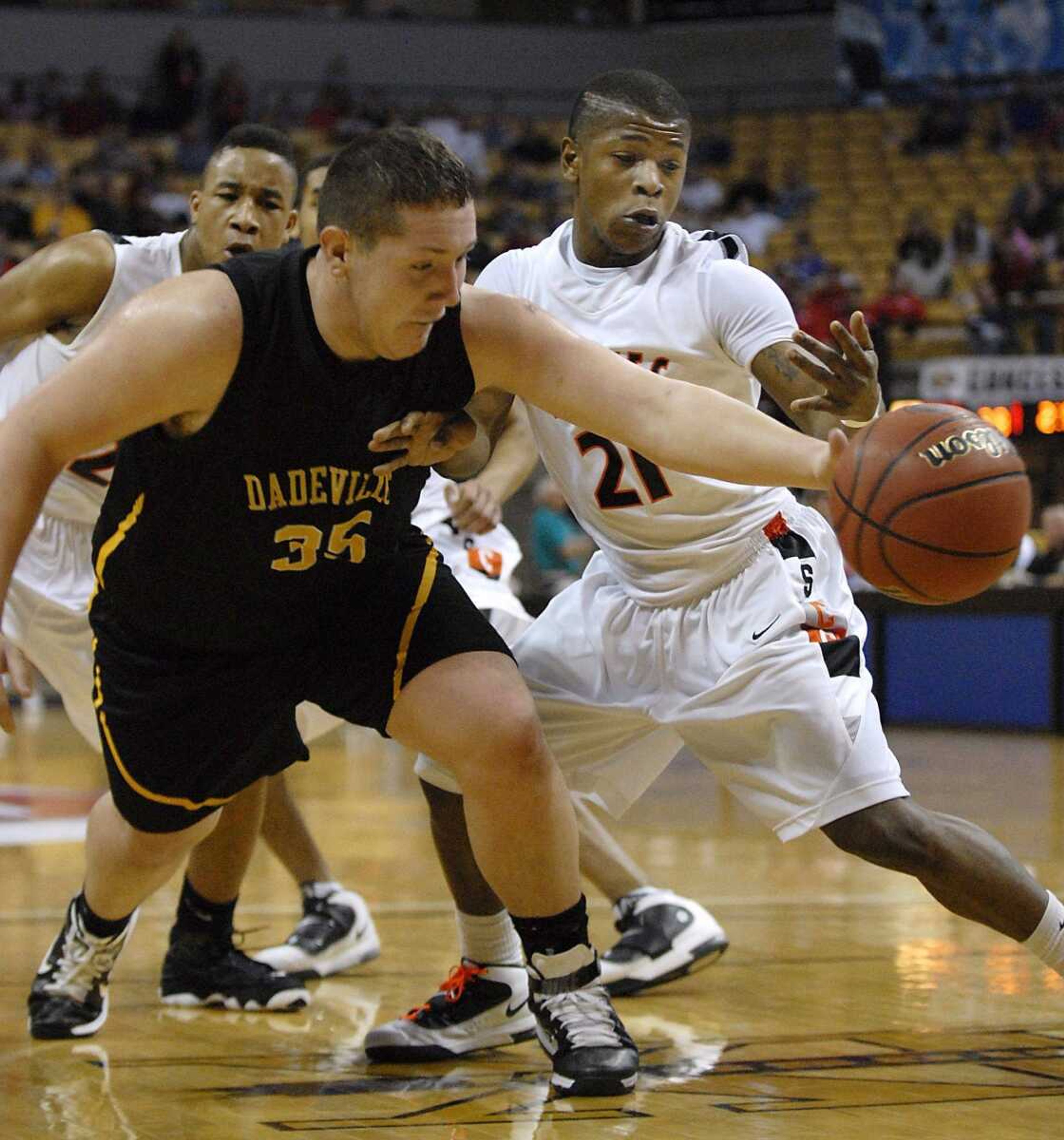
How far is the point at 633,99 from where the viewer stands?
14.4 feet

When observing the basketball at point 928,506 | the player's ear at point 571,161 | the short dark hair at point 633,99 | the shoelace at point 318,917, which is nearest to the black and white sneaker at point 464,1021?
the shoelace at point 318,917

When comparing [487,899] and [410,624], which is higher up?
[410,624]

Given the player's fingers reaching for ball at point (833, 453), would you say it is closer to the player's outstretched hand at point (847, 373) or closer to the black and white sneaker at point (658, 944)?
the player's outstretched hand at point (847, 373)

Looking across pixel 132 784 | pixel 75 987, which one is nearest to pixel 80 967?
pixel 75 987

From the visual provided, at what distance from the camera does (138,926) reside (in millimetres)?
5785

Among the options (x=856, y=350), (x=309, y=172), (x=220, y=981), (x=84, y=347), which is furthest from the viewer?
(x=309, y=172)

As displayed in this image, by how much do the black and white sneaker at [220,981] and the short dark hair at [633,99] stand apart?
2.28 metres

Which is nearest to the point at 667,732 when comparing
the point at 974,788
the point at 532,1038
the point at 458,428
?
the point at 532,1038

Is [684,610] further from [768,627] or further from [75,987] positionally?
[75,987]

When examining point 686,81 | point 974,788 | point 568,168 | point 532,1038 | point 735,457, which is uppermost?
point 686,81

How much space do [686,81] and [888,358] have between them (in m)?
8.79

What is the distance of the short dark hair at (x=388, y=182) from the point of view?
3.31m

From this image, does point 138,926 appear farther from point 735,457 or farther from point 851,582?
point 851,582

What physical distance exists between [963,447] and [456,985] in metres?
1.81
